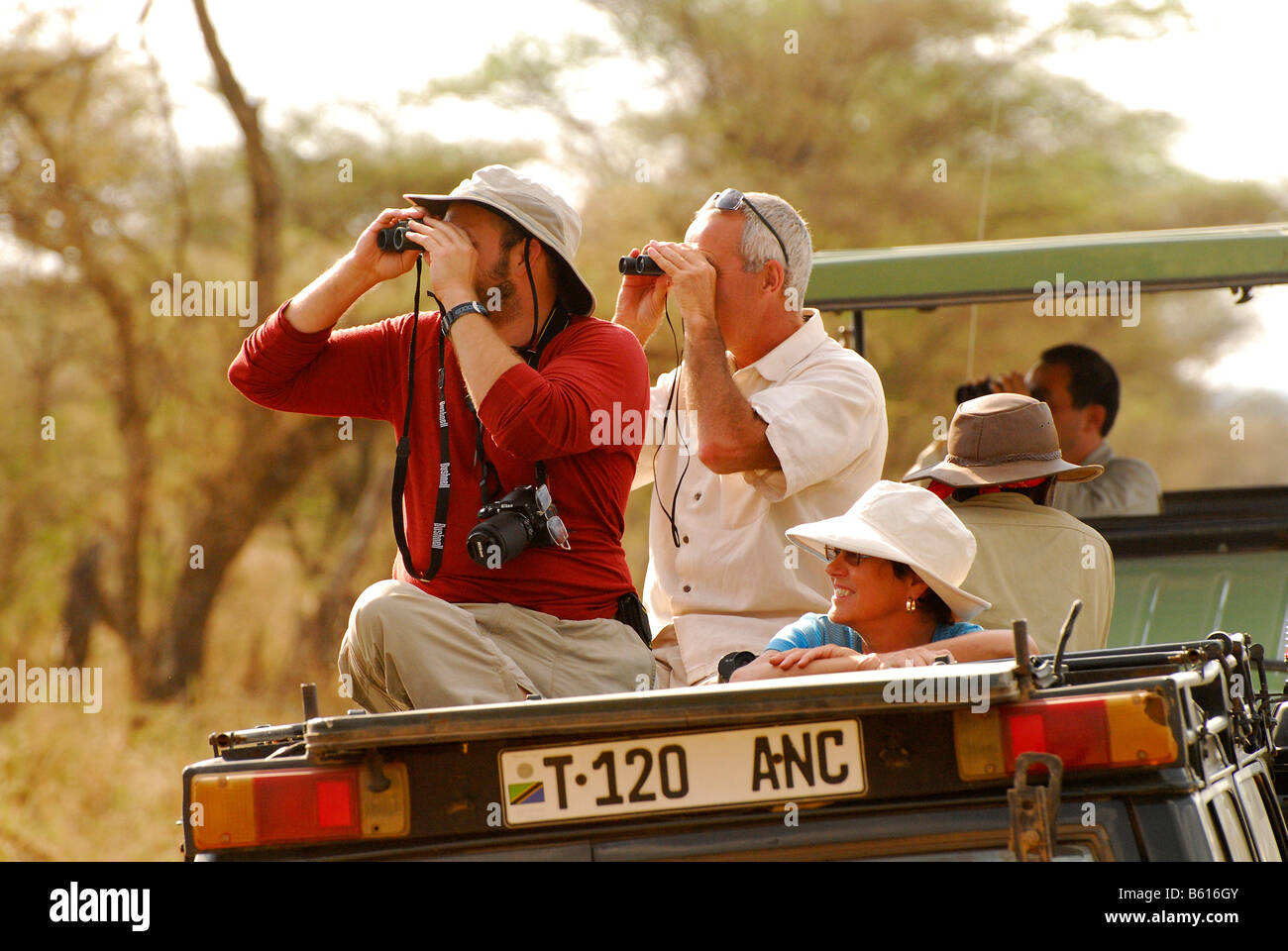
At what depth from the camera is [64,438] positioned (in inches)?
506

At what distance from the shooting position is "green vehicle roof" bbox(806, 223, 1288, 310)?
4.45 metres

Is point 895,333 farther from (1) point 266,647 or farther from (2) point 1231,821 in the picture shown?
(2) point 1231,821

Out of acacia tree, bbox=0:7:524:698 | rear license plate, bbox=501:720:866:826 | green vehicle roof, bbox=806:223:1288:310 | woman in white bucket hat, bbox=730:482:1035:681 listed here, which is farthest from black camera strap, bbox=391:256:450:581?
acacia tree, bbox=0:7:524:698

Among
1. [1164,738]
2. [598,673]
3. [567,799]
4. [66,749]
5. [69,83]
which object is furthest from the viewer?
[69,83]

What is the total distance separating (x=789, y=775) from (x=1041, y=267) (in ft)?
8.45

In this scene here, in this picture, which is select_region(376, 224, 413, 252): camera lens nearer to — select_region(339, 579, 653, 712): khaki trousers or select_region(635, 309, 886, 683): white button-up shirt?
select_region(339, 579, 653, 712): khaki trousers

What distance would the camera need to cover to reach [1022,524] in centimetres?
350

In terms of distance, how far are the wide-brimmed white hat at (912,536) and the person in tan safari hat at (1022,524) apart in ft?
1.21

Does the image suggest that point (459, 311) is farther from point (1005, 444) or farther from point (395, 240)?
point (1005, 444)

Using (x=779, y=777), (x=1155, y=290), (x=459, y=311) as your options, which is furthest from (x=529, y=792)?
(x=1155, y=290)

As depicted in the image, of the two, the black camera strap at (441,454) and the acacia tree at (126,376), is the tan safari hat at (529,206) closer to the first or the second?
→ the black camera strap at (441,454)

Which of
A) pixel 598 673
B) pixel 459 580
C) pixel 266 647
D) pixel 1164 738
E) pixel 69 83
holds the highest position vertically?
pixel 69 83
